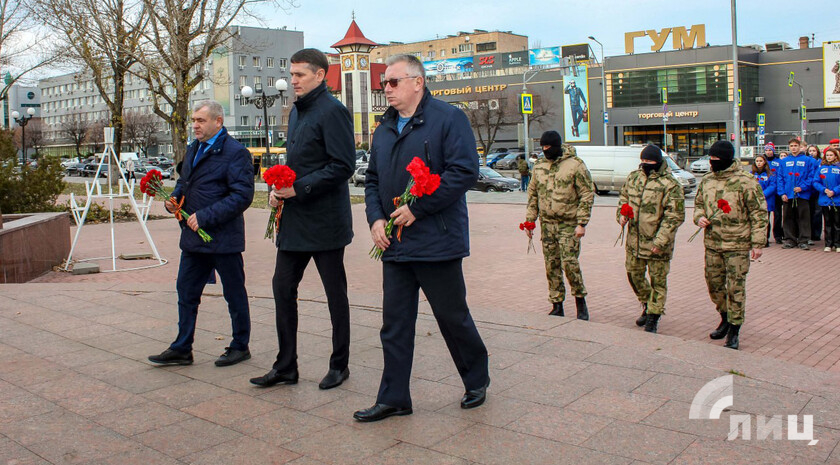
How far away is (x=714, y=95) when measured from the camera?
68.5 m

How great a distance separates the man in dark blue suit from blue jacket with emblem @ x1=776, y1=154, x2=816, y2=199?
1129cm

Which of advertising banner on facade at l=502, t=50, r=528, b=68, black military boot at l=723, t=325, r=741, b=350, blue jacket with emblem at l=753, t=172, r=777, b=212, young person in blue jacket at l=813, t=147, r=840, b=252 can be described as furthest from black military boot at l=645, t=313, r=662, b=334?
advertising banner on facade at l=502, t=50, r=528, b=68

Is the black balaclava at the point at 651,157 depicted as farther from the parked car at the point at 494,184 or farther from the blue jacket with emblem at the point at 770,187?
the parked car at the point at 494,184

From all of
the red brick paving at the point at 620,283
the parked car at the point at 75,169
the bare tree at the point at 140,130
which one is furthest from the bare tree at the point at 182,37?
the bare tree at the point at 140,130

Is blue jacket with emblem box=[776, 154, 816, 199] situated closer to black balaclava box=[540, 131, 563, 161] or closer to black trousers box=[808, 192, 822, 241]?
black trousers box=[808, 192, 822, 241]

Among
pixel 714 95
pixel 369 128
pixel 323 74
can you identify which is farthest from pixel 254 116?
pixel 323 74

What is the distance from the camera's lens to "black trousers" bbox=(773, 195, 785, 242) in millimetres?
14188

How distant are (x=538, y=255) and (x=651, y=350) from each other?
23.4 feet

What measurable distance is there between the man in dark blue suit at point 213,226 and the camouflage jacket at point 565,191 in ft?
9.92

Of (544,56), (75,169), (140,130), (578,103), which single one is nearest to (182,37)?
(75,169)

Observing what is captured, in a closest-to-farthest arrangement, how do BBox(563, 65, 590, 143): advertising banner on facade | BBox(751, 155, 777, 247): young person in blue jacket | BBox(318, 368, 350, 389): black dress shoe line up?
1. BBox(318, 368, 350, 389): black dress shoe
2. BBox(751, 155, 777, 247): young person in blue jacket
3. BBox(563, 65, 590, 143): advertising banner on facade

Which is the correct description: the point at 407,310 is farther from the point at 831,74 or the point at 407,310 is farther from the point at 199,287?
the point at 831,74

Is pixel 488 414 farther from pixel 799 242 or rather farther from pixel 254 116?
pixel 254 116

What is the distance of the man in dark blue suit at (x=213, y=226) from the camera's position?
208 inches
